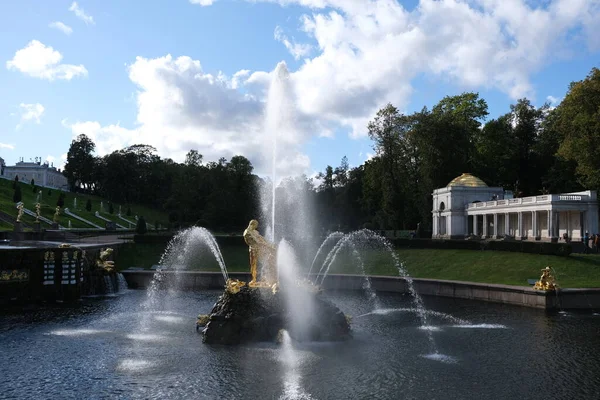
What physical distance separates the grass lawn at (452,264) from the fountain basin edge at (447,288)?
12.8 feet

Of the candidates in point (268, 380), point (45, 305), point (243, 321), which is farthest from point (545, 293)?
point (45, 305)

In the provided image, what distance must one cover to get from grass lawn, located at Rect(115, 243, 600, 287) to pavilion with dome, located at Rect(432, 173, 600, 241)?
43.0 feet

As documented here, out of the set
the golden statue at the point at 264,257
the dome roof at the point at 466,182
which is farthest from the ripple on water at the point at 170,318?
the dome roof at the point at 466,182

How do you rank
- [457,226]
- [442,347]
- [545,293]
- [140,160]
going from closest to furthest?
[442,347] → [545,293] → [457,226] → [140,160]

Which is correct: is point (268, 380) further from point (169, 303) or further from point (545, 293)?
point (545, 293)

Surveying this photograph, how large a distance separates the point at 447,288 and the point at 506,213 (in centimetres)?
3388

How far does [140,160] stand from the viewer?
133000 mm

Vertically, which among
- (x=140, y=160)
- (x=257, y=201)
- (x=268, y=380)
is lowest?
(x=268, y=380)

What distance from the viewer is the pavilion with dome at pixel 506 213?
53.3 metres

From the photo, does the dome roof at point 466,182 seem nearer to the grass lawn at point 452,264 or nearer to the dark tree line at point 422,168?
the dark tree line at point 422,168

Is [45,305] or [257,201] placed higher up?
[257,201]

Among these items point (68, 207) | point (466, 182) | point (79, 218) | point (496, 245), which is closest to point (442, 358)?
point (496, 245)

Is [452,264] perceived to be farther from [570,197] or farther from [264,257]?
[264,257]

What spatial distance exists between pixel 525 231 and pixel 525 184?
755 inches
